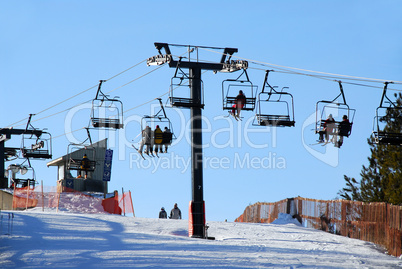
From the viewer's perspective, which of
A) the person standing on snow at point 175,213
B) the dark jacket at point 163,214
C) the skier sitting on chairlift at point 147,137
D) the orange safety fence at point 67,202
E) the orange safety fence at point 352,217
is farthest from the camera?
the orange safety fence at point 67,202

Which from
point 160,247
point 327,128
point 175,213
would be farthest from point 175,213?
point 160,247

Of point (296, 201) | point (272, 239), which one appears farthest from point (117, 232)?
point (296, 201)

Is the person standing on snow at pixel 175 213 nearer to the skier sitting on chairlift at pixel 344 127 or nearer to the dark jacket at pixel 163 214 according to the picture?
the dark jacket at pixel 163 214

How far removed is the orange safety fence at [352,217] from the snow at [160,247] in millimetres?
568

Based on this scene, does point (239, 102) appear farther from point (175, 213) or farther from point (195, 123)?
point (175, 213)

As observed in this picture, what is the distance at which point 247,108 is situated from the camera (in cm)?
2619

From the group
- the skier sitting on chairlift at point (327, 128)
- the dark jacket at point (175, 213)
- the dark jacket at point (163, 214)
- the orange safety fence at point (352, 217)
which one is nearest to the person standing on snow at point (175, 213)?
the dark jacket at point (175, 213)

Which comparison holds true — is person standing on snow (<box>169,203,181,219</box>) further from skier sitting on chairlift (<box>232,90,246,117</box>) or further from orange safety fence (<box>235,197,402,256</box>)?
skier sitting on chairlift (<box>232,90,246,117</box>)

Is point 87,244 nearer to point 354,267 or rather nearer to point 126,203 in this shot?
point 354,267

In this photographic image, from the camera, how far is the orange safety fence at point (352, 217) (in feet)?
81.5

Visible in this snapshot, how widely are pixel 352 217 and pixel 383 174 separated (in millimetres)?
23489

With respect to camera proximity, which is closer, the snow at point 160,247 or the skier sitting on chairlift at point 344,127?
the snow at point 160,247

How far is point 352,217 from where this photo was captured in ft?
97.6

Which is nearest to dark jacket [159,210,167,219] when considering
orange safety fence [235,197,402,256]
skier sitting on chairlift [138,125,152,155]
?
orange safety fence [235,197,402,256]
